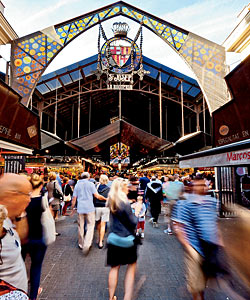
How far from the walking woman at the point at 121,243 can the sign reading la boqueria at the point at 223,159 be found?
2.57 metres

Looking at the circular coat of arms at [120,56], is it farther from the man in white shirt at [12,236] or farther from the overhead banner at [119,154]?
the man in white shirt at [12,236]

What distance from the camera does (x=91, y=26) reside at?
10.1 m

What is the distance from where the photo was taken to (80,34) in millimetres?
9922

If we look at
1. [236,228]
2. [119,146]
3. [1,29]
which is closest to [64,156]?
[119,146]

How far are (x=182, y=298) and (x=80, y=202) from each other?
2.89 metres

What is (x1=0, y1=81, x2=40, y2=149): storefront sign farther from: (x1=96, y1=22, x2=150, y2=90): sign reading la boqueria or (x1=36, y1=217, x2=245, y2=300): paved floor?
(x1=96, y1=22, x2=150, y2=90): sign reading la boqueria

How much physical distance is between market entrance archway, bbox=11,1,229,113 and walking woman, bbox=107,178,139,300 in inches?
274

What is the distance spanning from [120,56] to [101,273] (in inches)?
425

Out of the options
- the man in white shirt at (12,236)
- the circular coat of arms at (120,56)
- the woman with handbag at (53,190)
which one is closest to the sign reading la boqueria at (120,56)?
the circular coat of arms at (120,56)

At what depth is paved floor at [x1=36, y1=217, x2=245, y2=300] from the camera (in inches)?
123

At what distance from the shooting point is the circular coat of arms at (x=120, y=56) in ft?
38.4

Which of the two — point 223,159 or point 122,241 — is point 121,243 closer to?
point 122,241

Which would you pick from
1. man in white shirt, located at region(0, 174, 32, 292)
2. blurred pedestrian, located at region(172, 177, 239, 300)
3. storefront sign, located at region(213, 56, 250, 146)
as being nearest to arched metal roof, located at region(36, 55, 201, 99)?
storefront sign, located at region(213, 56, 250, 146)

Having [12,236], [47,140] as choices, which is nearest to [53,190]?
[47,140]
